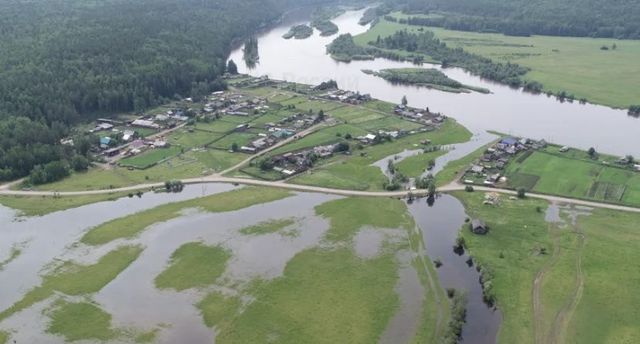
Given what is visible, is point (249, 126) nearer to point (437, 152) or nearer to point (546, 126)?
point (437, 152)

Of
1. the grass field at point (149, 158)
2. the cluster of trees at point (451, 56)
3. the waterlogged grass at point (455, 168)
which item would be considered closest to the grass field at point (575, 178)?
the waterlogged grass at point (455, 168)

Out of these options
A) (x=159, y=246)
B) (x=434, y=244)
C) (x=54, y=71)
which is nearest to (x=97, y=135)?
(x=54, y=71)

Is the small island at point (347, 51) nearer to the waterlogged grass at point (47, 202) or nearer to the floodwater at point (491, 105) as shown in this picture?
the floodwater at point (491, 105)

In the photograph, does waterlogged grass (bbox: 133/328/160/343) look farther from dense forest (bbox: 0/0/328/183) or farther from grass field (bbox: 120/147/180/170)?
dense forest (bbox: 0/0/328/183)

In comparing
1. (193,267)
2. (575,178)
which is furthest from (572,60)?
(193,267)

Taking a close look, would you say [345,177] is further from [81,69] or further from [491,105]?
[81,69]
